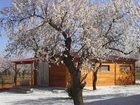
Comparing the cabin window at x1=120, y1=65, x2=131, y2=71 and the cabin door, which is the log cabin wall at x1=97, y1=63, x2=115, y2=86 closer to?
the cabin window at x1=120, y1=65, x2=131, y2=71

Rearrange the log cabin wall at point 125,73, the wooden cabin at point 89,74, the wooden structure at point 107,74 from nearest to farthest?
the wooden structure at point 107,74
the wooden cabin at point 89,74
the log cabin wall at point 125,73

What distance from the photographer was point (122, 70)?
3959 cm

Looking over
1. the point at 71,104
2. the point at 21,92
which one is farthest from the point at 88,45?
the point at 21,92

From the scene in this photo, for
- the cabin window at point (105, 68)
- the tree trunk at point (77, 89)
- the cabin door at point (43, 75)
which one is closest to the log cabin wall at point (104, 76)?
the cabin window at point (105, 68)

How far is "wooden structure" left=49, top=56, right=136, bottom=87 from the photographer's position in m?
35.2

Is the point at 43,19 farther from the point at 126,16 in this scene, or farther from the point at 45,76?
the point at 45,76

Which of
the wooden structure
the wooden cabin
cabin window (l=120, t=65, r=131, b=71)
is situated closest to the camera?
the wooden structure

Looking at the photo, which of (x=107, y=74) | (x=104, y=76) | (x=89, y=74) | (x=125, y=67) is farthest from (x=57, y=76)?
(x=125, y=67)

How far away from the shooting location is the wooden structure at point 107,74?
35209 mm

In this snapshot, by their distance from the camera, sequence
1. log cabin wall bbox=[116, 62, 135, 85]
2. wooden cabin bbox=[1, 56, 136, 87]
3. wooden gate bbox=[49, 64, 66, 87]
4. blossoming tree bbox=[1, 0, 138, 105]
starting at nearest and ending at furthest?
blossoming tree bbox=[1, 0, 138, 105], wooden gate bbox=[49, 64, 66, 87], wooden cabin bbox=[1, 56, 136, 87], log cabin wall bbox=[116, 62, 135, 85]

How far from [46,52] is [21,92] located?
2047 centimetres

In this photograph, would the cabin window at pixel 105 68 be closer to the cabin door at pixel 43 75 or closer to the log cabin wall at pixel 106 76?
the log cabin wall at pixel 106 76

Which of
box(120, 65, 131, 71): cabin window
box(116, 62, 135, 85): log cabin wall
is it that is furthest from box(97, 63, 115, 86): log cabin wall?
box(120, 65, 131, 71): cabin window

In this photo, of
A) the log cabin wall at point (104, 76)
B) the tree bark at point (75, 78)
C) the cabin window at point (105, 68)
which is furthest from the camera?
the cabin window at point (105, 68)
